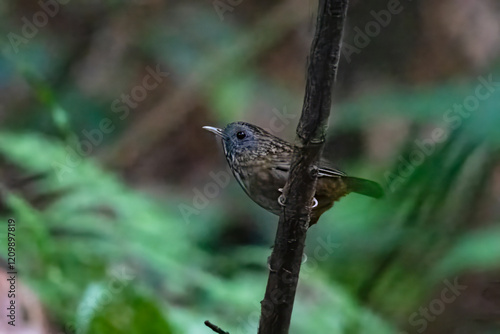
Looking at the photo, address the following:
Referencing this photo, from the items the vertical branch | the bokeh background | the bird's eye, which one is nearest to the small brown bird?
the bird's eye

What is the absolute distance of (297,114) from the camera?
13.9 feet

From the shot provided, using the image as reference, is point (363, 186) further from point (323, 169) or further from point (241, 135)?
point (241, 135)

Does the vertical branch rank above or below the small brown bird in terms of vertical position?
below

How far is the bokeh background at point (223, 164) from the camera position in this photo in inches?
116

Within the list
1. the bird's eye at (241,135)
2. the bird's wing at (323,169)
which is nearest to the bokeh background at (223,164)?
the bird's wing at (323,169)

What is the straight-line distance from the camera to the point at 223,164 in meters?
4.35

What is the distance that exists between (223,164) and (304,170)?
9.39 feet

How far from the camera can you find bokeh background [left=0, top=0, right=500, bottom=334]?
9.68 ft

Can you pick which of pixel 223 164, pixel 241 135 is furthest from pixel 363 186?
pixel 223 164

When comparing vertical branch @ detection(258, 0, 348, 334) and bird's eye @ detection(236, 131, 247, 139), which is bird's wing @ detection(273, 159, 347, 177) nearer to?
bird's eye @ detection(236, 131, 247, 139)

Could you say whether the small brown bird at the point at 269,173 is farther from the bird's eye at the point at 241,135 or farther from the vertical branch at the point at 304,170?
the vertical branch at the point at 304,170

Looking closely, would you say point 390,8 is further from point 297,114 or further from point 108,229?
point 108,229

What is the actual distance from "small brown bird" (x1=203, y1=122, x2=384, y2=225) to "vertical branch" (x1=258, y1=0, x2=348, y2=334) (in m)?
0.39

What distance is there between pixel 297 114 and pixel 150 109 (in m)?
1.06
